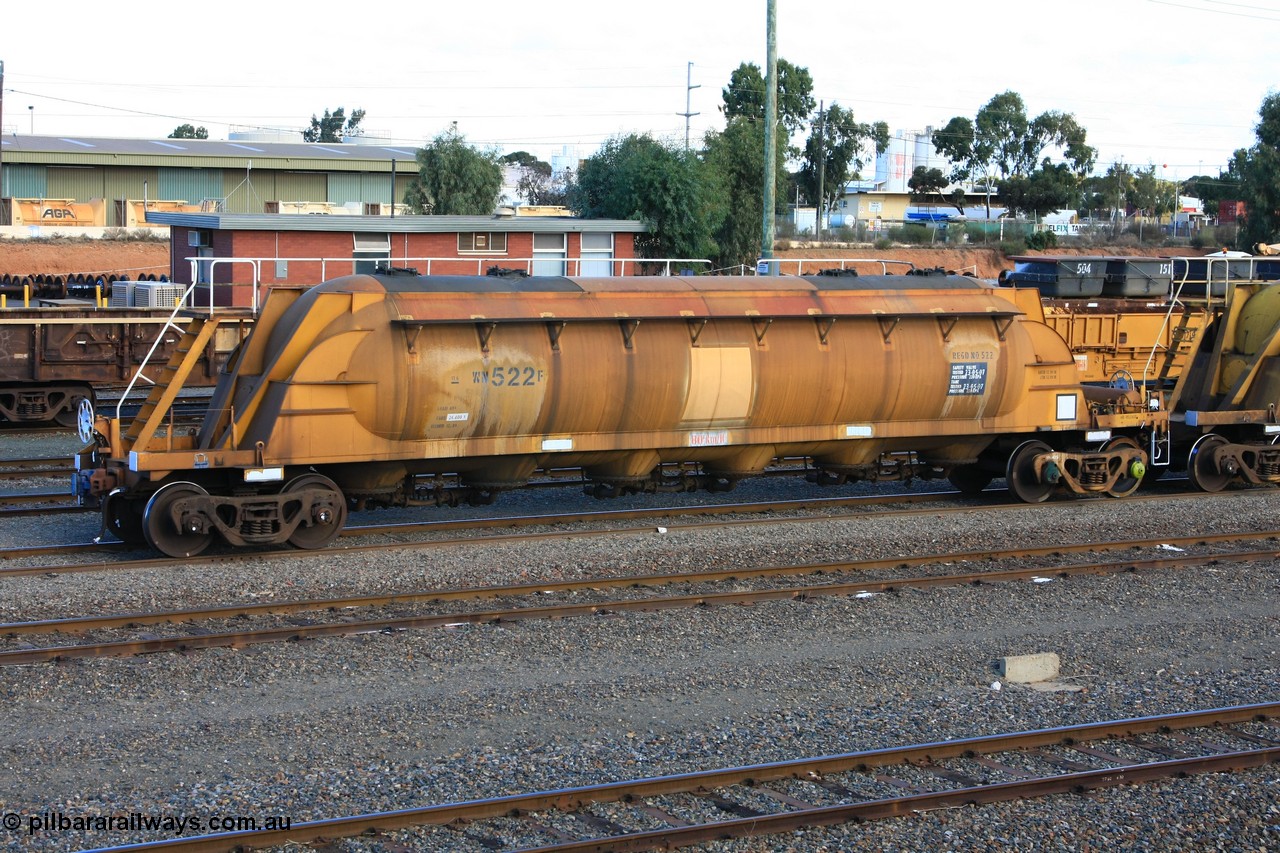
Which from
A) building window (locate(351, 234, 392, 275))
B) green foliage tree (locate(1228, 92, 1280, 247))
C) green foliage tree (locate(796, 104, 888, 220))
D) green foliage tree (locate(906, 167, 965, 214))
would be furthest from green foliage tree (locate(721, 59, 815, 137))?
building window (locate(351, 234, 392, 275))

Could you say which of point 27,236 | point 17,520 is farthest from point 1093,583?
point 27,236

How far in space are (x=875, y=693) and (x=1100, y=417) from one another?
8838 millimetres

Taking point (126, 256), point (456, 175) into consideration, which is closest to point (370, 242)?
point (456, 175)

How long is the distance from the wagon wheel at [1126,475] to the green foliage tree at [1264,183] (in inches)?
2119

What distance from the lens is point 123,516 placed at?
13297 millimetres

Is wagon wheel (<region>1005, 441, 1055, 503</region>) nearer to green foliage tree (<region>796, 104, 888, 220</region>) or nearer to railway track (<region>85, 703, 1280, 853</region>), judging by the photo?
railway track (<region>85, 703, 1280, 853</region>)

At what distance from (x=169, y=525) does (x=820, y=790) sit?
7.90 m

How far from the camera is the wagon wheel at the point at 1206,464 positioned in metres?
17.8

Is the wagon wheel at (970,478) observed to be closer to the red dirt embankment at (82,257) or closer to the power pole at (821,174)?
the red dirt embankment at (82,257)

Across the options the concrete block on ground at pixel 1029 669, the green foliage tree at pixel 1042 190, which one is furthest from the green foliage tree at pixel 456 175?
the green foliage tree at pixel 1042 190

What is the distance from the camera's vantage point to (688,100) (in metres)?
69.6

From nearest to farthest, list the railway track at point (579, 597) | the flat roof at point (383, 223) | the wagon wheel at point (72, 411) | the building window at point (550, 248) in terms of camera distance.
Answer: the railway track at point (579, 597) → the wagon wheel at point (72, 411) → the flat roof at point (383, 223) → the building window at point (550, 248)

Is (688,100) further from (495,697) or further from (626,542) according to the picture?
(495,697)

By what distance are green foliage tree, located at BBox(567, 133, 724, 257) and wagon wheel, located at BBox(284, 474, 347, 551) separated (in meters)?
29.2
